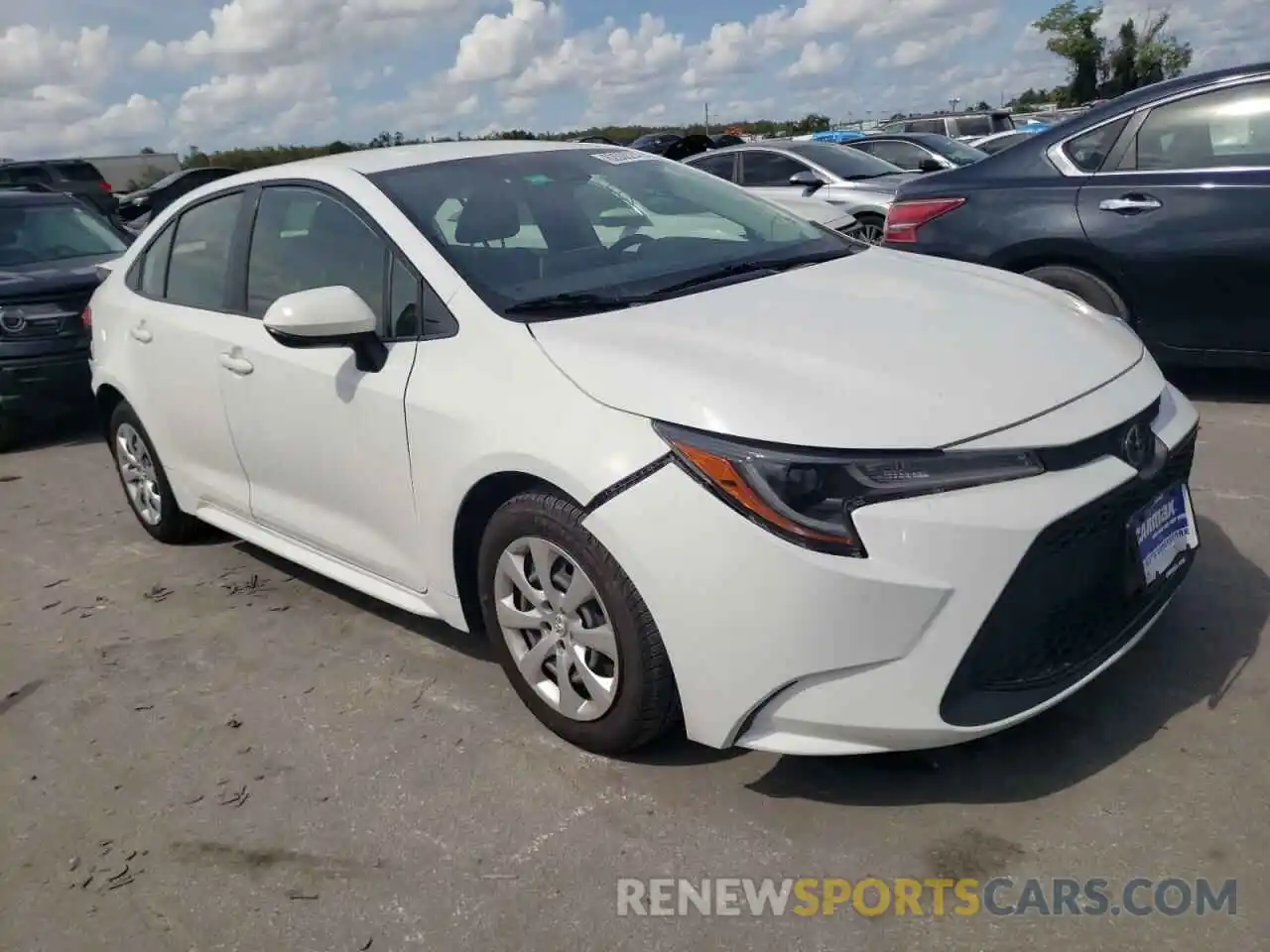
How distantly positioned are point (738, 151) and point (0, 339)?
7.90 metres

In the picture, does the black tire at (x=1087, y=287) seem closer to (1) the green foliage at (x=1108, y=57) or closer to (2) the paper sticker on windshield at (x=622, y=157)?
(2) the paper sticker on windshield at (x=622, y=157)

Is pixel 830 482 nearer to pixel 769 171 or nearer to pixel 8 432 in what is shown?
pixel 8 432

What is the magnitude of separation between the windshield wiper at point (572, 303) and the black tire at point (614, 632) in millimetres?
540

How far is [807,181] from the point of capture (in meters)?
10.5

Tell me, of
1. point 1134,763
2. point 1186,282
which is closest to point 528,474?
point 1134,763

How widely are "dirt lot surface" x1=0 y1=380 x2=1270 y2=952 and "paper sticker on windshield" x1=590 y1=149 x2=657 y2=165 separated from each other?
5.86 ft

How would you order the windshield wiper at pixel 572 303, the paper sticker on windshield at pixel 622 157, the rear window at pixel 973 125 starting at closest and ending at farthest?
the windshield wiper at pixel 572 303 → the paper sticker on windshield at pixel 622 157 → the rear window at pixel 973 125

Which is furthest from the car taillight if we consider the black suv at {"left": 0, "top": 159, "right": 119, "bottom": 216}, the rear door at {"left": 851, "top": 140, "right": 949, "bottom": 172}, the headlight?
the black suv at {"left": 0, "top": 159, "right": 119, "bottom": 216}

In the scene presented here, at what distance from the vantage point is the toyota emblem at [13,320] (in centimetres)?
697

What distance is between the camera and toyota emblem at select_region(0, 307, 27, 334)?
22.9 feet

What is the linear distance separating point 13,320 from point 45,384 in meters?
0.44

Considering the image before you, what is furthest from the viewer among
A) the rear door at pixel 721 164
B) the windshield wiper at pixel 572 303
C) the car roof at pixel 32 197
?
the rear door at pixel 721 164

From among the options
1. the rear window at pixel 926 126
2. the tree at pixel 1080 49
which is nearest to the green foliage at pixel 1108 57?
the tree at pixel 1080 49

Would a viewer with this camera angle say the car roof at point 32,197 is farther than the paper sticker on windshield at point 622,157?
Yes
